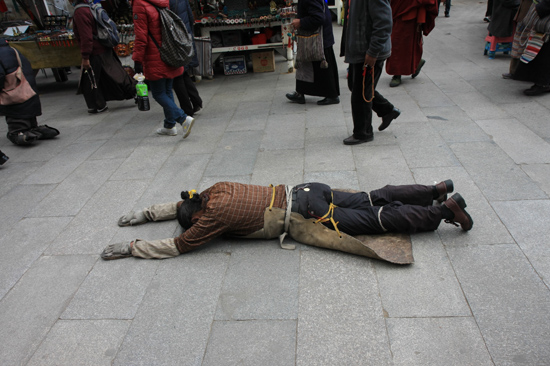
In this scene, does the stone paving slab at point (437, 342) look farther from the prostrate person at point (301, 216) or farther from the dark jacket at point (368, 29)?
the dark jacket at point (368, 29)

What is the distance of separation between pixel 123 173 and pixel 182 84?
5.49 ft

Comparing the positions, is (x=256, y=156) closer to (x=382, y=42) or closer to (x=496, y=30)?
(x=382, y=42)

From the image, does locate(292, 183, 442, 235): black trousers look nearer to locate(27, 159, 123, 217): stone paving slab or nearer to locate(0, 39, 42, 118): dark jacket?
locate(27, 159, 123, 217): stone paving slab

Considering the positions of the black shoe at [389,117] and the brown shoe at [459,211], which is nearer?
the brown shoe at [459,211]

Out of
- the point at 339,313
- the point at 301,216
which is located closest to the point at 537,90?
the point at 301,216

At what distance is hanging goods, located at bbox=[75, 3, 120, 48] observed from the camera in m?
5.67

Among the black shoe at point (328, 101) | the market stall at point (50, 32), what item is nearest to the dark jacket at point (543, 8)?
the black shoe at point (328, 101)

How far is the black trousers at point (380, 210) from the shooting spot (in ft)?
8.53

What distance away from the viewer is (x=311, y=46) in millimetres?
5039

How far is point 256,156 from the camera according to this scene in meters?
4.14

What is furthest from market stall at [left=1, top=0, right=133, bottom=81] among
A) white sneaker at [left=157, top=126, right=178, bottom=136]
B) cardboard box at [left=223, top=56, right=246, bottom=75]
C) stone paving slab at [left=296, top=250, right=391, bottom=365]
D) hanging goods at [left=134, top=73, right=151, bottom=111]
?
stone paving slab at [left=296, top=250, right=391, bottom=365]

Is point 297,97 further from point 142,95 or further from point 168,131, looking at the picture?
point 142,95

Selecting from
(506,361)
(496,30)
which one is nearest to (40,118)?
(506,361)

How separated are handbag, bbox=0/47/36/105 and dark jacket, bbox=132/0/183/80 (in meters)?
1.77
